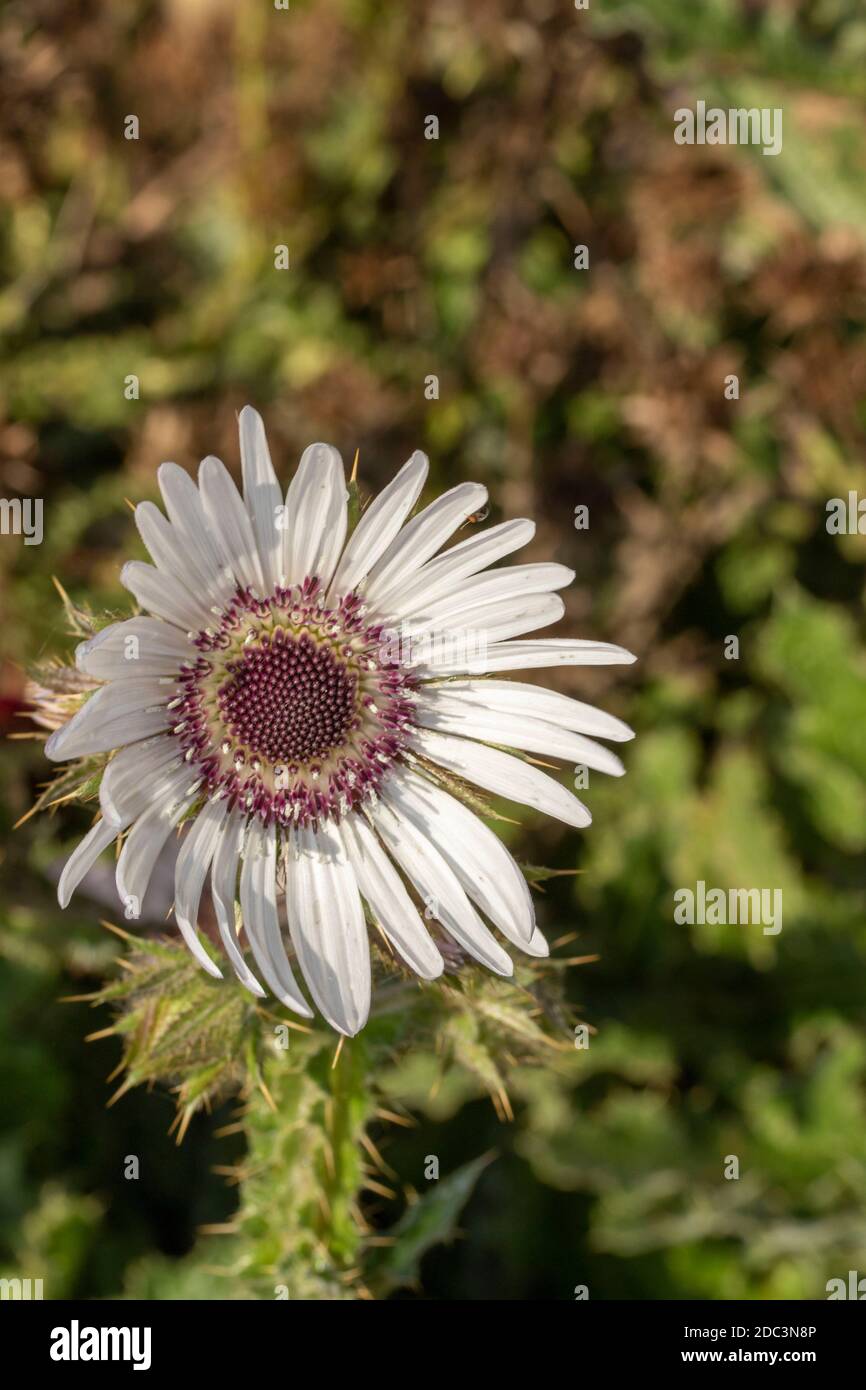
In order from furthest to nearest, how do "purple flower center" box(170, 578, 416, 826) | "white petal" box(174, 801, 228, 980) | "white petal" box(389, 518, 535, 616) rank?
"purple flower center" box(170, 578, 416, 826) < "white petal" box(389, 518, 535, 616) < "white petal" box(174, 801, 228, 980)

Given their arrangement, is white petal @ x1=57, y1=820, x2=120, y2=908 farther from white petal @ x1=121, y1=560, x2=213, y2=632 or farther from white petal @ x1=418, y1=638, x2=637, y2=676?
white petal @ x1=418, y1=638, x2=637, y2=676

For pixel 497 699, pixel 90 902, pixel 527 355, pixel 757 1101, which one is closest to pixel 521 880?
pixel 497 699

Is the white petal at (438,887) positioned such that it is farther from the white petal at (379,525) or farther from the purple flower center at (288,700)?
the white petal at (379,525)

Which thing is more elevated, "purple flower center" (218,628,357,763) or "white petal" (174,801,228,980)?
"purple flower center" (218,628,357,763)

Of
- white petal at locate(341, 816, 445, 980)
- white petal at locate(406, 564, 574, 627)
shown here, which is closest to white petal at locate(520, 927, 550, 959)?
white petal at locate(341, 816, 445, 980)

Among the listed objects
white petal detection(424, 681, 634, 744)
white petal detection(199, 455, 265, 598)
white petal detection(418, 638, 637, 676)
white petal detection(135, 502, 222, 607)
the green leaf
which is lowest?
the green leaf

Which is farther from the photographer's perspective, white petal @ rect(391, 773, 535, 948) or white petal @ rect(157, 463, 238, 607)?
white petal @ rect(391, 773, 535, 948)

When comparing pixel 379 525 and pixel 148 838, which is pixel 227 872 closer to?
pixel 148 838
